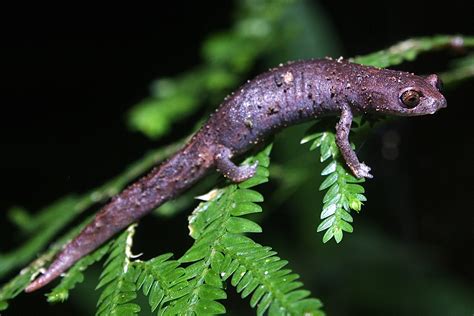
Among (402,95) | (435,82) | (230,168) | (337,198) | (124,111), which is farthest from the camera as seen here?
(124,111)

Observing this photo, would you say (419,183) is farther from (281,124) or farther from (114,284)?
(114,284)

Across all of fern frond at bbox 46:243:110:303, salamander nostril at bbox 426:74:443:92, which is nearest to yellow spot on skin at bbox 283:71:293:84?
salamander nostril at bbox 426:74:443:92

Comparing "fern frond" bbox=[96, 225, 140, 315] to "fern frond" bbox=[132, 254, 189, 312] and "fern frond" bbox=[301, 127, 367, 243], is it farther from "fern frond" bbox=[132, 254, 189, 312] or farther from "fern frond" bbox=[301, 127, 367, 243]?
"fern frond" bbox=[301, 127, 367, 243]

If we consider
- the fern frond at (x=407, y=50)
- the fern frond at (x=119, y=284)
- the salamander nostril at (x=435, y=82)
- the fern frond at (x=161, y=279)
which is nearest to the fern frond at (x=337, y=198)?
the salamander nostril at (x=435, y=82)

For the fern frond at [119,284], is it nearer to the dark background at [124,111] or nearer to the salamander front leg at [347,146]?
the salamander front leg at [347,146]

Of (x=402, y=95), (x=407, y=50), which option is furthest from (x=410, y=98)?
(x=407, y=50)

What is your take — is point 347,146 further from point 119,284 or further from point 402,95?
point 119,284
